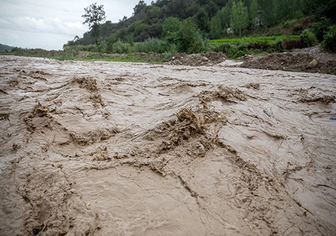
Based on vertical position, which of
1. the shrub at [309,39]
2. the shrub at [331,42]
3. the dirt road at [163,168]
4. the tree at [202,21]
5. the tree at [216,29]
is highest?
the tree at [202,21]

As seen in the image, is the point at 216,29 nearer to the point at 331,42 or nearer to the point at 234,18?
the point at 234,18

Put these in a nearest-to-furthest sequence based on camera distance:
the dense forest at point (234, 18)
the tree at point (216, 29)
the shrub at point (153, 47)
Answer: the shrub at point (153, 47) < the dense forest at point (234, 18) < the tree at point (216, 29)

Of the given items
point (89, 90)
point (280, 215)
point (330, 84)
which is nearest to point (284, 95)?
point (330, 84)

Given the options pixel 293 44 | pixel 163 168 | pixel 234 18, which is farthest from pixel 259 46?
pixel 234 18

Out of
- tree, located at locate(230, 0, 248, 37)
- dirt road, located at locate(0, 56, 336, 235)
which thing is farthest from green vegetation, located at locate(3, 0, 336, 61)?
dirt road, located at locate(0, 56, 336, 235)

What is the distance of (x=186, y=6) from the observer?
6331 centimetres


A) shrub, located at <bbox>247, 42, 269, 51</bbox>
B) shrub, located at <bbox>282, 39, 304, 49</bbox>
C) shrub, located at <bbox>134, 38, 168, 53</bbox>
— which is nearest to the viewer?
shrub, located at <bbox>282, 39, 304, 49</bbox>

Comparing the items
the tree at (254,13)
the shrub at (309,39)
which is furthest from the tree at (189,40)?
the tree at (254,13)

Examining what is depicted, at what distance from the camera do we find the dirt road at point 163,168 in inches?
54.9

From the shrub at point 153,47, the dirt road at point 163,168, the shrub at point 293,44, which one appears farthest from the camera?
the shrub at point 153,47

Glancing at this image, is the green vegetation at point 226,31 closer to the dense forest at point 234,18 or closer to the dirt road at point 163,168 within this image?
the dense forest at point 234,18

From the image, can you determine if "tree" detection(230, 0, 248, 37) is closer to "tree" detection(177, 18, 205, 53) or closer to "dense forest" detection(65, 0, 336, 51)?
"dense forest" detection(65, 0, 336, 51)

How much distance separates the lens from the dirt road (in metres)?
1.39

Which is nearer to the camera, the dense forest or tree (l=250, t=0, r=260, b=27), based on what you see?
the dense forest
